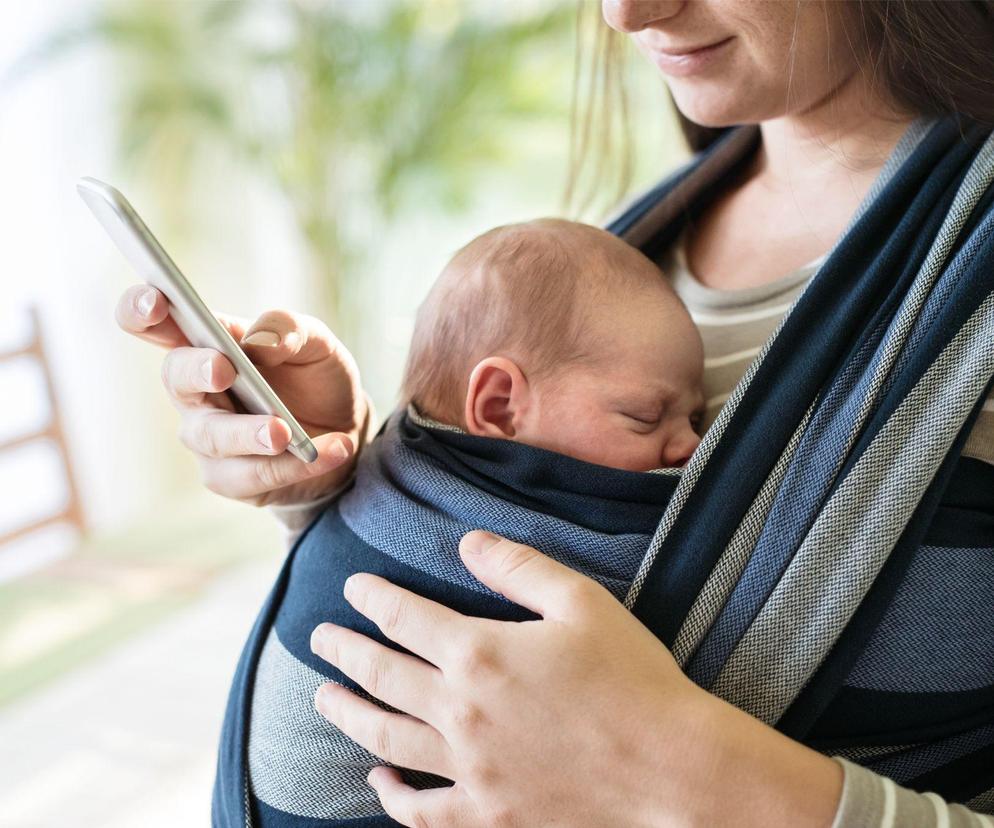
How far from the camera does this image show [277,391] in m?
1.08

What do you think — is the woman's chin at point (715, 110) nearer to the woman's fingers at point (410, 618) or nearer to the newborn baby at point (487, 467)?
the newborn baby at point (487, 467)

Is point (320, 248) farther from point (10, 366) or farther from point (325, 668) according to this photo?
point (325, 668)

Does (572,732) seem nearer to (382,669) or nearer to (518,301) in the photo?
(382,669)

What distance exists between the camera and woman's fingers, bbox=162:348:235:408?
88cm

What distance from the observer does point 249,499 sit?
1060 mm

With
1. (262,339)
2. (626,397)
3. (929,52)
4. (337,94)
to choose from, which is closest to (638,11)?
(929,52)

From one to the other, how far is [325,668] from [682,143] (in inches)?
37.8

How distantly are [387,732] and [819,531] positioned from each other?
0.39 metres

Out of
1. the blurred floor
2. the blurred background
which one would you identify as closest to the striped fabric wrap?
the blurred floor

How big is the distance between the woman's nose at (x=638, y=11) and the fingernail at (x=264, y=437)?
1.80 ft

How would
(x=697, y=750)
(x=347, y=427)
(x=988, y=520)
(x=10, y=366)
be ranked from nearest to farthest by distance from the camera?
(x=697, y=750), (x=988, y=520), (x=347, y=427), (x=10, y=366)

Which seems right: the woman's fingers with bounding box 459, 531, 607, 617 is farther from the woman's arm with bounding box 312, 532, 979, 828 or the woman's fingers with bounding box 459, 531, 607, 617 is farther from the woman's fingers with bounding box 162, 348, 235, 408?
the woman's fingers with bounding box 162, 348, 235, 408

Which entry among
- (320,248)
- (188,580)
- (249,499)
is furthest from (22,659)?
(249,499)

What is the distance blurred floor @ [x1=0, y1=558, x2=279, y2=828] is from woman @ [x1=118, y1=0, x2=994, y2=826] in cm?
165
